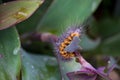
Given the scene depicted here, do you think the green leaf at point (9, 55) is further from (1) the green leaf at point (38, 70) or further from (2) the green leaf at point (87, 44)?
(2) the green leaf at point (87, 44)

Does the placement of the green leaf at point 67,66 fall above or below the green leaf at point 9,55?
above

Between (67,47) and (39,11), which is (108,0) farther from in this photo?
(67,47)

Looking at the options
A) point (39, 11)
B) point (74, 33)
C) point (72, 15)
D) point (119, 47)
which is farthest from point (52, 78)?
point (119, 47)

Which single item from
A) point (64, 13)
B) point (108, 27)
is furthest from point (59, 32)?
point (108, 27)

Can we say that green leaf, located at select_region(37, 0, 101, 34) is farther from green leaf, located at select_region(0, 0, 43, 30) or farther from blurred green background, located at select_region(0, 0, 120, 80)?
green leaf, located at select_region(0, 0, 43, 30)

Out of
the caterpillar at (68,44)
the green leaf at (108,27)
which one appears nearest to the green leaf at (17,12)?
the caterpillar at (68,44)

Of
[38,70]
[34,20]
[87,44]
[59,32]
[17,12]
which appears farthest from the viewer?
[87,44]

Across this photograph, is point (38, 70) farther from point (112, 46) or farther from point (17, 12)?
point (112, 46)
